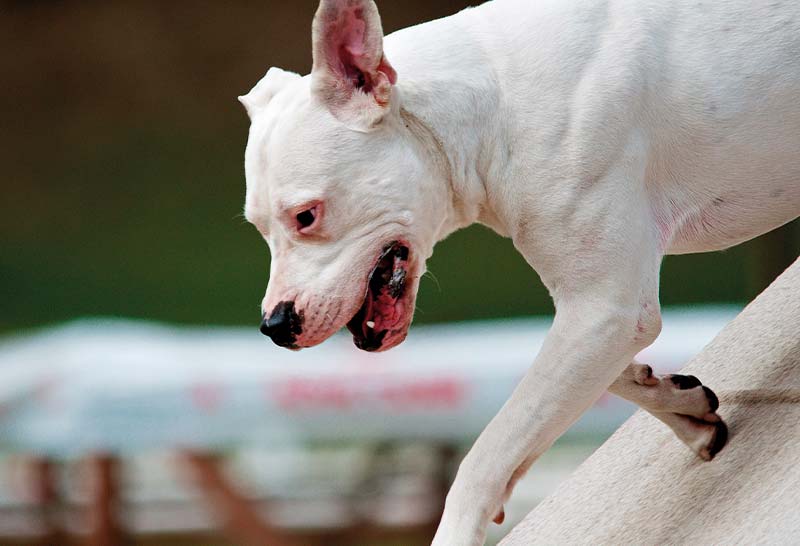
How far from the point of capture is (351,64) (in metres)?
3.55

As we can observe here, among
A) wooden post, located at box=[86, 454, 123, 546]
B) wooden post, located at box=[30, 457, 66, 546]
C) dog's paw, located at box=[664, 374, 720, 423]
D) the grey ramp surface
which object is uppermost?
dog's paw, located at box=[664, 374, 720, 423]

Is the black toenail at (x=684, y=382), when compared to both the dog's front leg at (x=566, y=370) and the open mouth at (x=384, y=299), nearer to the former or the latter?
the dog's front leg at (x=566, y=370)

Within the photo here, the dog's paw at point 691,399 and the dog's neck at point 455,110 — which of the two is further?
the dog's paw at point 691,399

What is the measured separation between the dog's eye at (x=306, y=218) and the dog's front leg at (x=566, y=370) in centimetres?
70

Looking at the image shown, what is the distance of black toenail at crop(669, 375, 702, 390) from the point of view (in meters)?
4.24

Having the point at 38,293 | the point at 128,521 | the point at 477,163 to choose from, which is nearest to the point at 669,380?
the point at 477,163

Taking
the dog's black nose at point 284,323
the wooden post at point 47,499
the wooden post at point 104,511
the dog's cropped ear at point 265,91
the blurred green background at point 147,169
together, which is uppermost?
the dog's cropped ear at point 265,91

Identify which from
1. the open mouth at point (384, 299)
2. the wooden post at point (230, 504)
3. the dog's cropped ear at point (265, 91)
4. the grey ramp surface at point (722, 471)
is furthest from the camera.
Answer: the wooden post at point (230, 504)

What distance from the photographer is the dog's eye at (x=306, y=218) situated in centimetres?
349

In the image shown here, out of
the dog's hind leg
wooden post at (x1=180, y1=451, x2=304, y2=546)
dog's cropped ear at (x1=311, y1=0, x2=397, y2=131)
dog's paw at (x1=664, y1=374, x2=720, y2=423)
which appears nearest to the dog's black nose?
dog's cropped ear at (x1=311, y1=0, x2=397, y2=131)

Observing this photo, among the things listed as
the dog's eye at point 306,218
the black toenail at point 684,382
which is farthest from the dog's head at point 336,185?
the black toenail at point 684,382

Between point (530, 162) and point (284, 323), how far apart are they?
2.69ft

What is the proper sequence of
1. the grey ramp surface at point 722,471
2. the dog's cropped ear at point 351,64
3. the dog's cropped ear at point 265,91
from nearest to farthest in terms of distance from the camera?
the dog's cropped ear at point 351,64 → the dog's cropped ear at point 265,91 → the grey ramp surface at point 722,471

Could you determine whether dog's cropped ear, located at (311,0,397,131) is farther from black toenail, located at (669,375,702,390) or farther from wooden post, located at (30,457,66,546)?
wooden post, located at (30,457,66,546)
